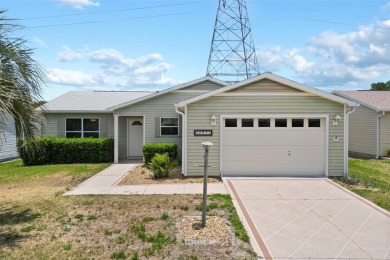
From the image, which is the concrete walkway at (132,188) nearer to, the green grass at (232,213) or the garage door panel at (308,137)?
the green grass at (232,213)

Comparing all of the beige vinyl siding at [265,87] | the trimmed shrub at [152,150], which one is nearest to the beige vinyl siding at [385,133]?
the beige vinyl siding at [265,87]

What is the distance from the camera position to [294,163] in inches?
431

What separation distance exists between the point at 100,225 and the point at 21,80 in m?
3.40

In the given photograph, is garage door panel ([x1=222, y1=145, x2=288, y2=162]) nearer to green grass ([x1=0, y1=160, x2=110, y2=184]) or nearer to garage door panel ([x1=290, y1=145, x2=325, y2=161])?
garage door panel ([x1=290, y1=145, x2=325, y2=161])

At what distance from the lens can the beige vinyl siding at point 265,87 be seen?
1084 cm

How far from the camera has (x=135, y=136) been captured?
53.6 feet

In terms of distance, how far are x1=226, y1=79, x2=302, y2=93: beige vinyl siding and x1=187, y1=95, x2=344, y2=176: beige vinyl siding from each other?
0.87 ft

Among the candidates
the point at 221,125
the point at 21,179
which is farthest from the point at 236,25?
the point at 21,179

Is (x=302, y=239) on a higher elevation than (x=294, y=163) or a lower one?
lower

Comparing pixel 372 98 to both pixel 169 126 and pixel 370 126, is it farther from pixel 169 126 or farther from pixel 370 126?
pixel 169 126

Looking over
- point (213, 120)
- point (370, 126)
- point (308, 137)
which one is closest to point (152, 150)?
point (213, 120)

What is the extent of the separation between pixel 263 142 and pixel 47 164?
35.6 feet

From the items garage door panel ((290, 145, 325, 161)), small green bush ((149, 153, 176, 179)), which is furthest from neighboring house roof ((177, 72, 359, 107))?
small green bush ((149, 153, 176, 179))

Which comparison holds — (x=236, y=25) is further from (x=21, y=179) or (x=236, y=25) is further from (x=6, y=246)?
(x=6, y=246)
